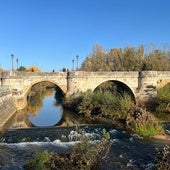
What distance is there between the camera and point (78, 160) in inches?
466

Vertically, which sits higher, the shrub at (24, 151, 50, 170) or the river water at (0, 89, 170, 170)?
the shrub at (24, 151, 50, 170)

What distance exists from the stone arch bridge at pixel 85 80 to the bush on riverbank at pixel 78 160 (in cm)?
2306

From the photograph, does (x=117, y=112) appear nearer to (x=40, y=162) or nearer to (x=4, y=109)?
(x=4, y=109)

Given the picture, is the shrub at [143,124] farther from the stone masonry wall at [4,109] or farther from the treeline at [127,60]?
the treeline at [127,60]

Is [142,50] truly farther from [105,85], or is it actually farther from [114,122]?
[114,122]

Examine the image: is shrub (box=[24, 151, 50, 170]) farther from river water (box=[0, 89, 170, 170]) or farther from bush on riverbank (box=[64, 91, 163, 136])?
bush on riverbank (box=[64, 91, 163, 136])

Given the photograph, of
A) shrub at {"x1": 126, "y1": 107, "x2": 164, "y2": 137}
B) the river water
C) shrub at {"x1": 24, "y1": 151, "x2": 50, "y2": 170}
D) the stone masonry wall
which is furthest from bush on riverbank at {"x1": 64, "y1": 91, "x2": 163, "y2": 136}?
shrub at {"x1": 24, "y1": 151, "x2": 50, "y2": 170}

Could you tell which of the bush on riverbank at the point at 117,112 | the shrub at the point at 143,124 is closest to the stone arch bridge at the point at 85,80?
the bush on riverbank at the point at 117,112

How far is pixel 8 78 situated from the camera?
35.4 m

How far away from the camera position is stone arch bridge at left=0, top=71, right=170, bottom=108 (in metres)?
35.8

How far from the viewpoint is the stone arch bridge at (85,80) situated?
35812 mm

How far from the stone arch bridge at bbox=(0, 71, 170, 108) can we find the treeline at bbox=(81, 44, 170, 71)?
13.5 metres

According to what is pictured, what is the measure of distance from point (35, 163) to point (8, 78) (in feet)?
79.7

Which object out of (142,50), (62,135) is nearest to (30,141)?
(62,135)
